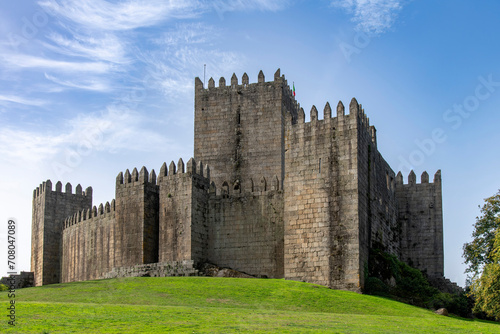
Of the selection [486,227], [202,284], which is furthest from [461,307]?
[202,284]

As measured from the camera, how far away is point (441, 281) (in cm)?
4716

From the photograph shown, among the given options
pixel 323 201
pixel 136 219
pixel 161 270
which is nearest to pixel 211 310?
pixel 323 201

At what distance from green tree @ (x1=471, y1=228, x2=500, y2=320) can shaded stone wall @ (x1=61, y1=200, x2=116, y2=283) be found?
21416 millimetres

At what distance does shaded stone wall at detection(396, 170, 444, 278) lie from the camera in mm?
48938

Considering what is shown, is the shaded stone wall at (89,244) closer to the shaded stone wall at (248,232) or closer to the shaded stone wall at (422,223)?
the shaded stone wall at (248,232)

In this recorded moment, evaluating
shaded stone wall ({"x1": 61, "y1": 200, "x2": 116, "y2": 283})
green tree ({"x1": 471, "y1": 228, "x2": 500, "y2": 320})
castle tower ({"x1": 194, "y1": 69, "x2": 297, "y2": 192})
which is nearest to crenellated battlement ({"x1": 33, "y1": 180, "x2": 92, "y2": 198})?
shaded stone wall ({"x1": 61, "y1": 200, "x2": 116, "y2": 283})

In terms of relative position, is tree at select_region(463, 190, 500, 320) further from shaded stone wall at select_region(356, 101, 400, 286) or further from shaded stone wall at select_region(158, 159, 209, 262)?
shaded stone wall at select_region(158, 159, 209, 262)

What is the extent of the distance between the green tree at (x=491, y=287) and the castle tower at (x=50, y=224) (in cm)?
3299

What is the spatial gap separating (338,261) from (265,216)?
233 inches

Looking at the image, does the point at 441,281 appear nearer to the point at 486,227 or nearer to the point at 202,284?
the point at 486,227

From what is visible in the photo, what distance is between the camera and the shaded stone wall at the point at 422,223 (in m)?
48.9

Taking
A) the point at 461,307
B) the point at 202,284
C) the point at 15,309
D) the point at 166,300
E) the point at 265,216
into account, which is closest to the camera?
the point at 15,309

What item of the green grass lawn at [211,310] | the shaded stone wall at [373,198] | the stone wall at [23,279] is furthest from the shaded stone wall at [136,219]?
the stone wall at [23,279]

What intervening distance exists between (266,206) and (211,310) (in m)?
15.5
